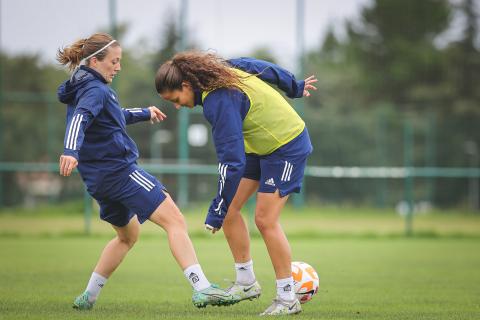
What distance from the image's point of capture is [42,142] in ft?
56.3

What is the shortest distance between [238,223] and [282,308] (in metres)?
0.67

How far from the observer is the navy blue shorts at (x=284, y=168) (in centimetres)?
528

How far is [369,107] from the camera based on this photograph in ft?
74.7

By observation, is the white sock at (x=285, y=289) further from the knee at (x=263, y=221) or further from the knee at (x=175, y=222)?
the knee at (x=175, y=222)

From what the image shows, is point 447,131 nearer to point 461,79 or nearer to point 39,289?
point 461,79

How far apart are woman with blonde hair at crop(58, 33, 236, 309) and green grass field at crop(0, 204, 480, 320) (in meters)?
0.38

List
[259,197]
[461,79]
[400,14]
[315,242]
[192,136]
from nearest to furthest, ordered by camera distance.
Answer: [259,197]
[315,242]
[192,136]
[461,79]
[400,14]

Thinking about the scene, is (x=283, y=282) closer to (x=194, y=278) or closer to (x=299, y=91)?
(x=194, y=278)

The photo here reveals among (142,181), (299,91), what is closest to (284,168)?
(299,91)

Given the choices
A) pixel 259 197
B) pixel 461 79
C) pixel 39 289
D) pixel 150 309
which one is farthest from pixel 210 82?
pixel 461 79

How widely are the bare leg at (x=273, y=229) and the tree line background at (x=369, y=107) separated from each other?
1073 cm

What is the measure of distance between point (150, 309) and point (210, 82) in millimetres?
1569

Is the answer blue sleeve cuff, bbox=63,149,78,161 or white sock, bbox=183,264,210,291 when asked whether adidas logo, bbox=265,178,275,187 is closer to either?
white sock, bbox=183,264,210,291

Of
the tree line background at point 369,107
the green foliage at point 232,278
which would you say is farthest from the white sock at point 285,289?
the tree line background at point 369,107
